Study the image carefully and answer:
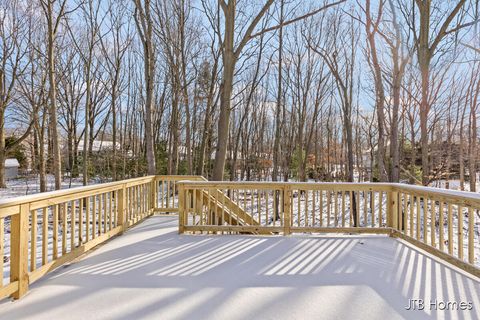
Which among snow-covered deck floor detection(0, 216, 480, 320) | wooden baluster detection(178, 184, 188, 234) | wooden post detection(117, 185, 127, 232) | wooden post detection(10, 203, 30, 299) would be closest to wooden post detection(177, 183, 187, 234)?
wooden baluster detection(178, 184, 188, 234)

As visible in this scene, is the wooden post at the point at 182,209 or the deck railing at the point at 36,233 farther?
the wooden post at the point at 182,209

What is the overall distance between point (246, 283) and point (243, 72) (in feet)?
33.0

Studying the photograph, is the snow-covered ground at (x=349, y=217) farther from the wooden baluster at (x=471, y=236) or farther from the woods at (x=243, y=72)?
the woods at (x=243, y=72)

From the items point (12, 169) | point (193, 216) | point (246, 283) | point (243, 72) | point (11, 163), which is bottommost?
point (246, 283)

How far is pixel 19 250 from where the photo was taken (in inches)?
88.6

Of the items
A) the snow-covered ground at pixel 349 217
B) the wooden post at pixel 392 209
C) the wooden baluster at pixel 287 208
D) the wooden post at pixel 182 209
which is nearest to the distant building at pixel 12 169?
the snow-covered ground at pixel 349 217

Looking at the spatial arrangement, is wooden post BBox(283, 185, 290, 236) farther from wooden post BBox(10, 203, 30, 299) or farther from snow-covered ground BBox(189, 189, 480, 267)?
wooden post BBox(10, 203, 30, 299)

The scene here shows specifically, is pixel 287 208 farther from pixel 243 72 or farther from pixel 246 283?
pixel 243 72

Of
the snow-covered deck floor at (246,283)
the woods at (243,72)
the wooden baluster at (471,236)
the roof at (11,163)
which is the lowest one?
the snow-covered deck floor at (246,283)

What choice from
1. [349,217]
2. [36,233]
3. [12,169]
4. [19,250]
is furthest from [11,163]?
[349,217]

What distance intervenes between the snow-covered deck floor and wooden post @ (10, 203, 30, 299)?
0.13 metres

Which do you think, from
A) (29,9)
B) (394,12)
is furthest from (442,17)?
(29,9)

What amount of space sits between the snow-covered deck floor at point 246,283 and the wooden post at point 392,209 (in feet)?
1.57

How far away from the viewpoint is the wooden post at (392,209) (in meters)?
4.07
